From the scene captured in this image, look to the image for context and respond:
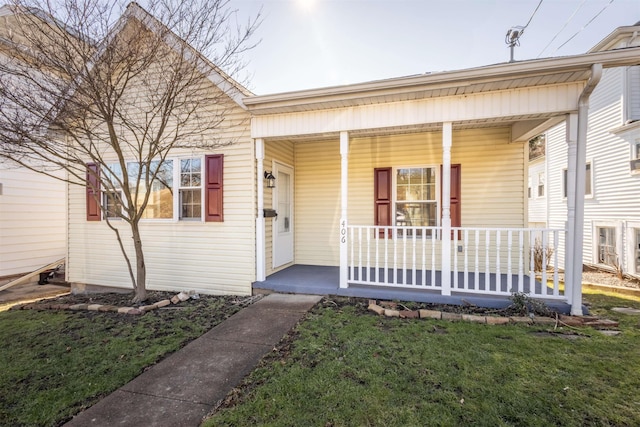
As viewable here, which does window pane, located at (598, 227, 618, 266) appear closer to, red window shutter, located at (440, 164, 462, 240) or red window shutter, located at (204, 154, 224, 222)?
red window shutter, located at (440, 164, 462, 240)

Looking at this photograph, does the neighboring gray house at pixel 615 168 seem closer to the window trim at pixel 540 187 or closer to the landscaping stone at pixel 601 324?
the window trim at pixel 540 187

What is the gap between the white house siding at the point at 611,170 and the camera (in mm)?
7305

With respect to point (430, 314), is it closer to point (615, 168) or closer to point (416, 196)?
point (416, 196)

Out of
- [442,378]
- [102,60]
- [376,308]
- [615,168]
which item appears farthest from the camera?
[615,168]

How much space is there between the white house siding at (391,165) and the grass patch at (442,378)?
107 inches

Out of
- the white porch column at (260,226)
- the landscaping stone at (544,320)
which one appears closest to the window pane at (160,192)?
the white porch column at (260,226)

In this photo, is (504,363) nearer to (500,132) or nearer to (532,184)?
(500,132)

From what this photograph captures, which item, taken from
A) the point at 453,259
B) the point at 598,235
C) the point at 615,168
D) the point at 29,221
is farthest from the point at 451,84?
the point at 29,221

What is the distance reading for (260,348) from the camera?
3320 mm

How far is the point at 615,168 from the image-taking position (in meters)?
7.78

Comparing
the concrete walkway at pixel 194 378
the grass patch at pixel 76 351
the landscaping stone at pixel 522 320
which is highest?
the landscaping stone at pixel 522 320

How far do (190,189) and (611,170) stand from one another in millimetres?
10713

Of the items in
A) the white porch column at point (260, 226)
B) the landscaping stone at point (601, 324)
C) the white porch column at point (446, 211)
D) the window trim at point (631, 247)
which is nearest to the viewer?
the landscaping stone at point (601, 324)

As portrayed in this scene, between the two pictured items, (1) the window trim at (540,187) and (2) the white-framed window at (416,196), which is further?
(1) the window trim at (540,187)
